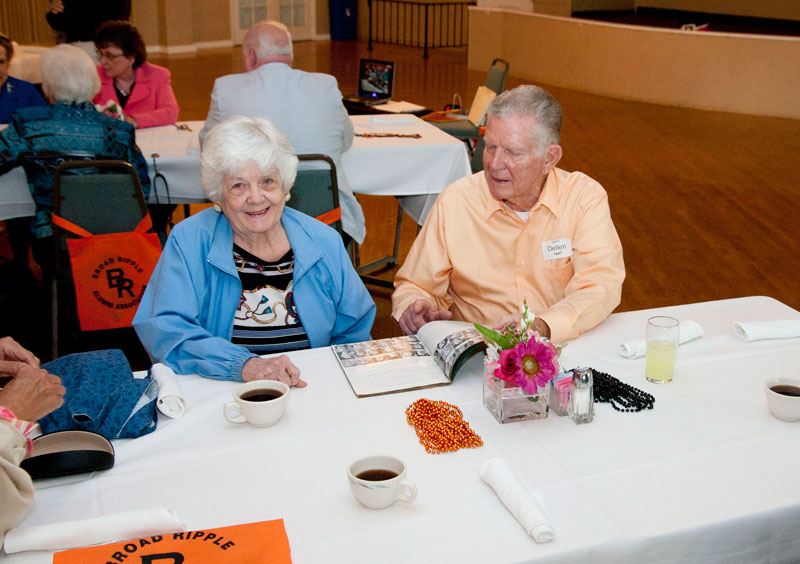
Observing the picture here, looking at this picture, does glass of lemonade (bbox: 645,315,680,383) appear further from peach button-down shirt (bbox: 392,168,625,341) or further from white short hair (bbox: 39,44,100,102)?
white short hair (bbox: 39,44,100,102)

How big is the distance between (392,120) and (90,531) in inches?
157

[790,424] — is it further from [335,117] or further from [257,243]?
[335,117]

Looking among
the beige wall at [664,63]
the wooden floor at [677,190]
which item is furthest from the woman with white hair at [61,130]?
the beige wall at [664,63]

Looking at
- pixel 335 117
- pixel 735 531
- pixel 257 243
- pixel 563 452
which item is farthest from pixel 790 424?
pixel 335 117

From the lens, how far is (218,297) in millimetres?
2176

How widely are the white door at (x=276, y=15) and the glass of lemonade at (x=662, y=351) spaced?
47.2 feet

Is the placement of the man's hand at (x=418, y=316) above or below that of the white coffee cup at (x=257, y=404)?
below

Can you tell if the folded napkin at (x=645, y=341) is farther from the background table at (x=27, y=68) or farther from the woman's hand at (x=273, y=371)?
the background table at (x=27, y=68)

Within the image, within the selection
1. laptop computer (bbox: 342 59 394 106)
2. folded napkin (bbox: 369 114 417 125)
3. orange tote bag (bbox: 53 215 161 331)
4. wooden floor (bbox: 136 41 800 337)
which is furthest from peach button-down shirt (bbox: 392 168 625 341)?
laptop computer (bbox: 342 59 394 106)

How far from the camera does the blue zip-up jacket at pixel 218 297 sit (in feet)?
6.32

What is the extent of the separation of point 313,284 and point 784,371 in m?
1.24

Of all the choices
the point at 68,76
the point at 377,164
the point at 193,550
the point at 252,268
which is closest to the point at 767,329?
the point at 252,268

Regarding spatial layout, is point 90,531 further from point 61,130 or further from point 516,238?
point 61,130

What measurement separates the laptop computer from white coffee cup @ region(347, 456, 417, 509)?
4.56m
